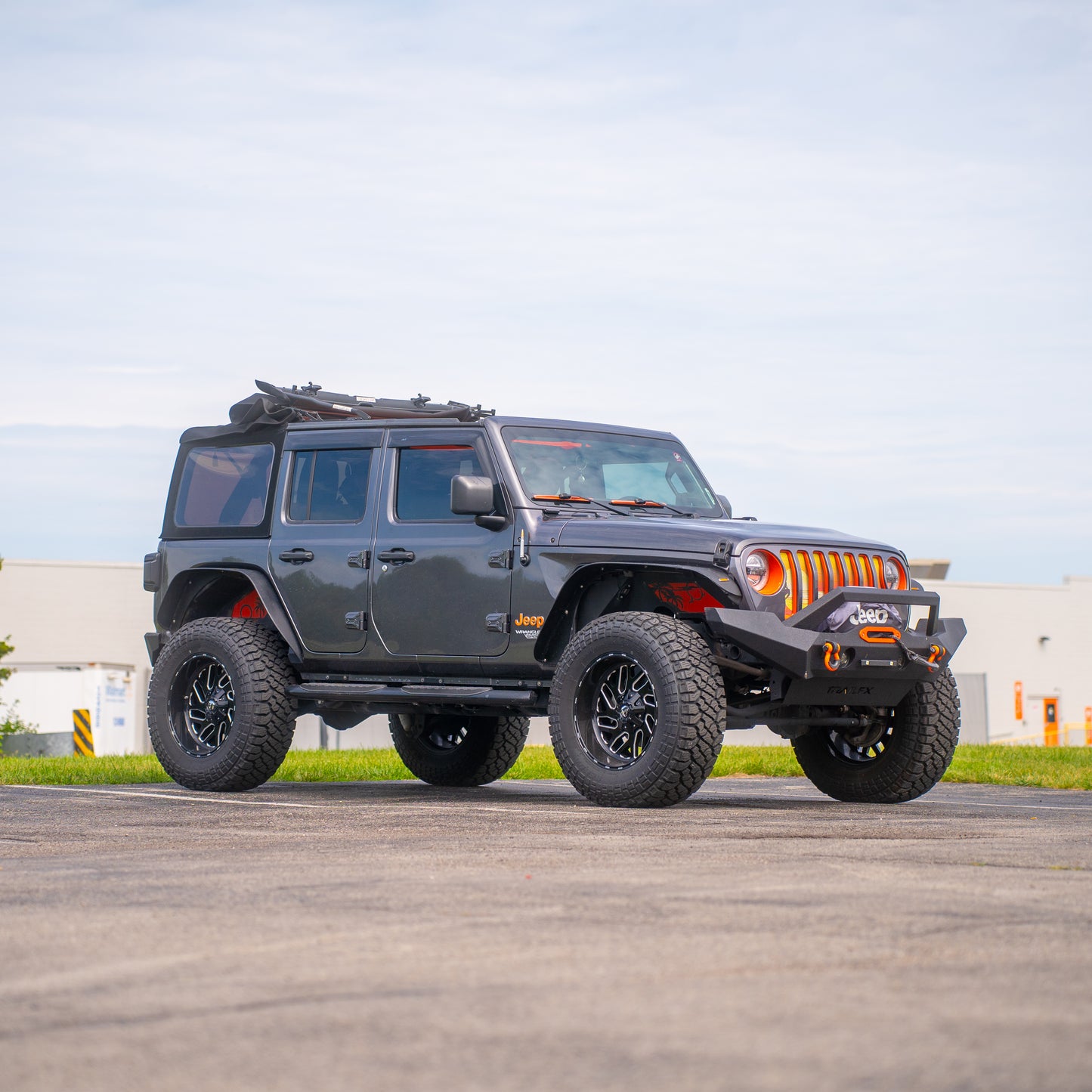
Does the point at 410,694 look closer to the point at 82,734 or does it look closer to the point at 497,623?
the point at 497,623

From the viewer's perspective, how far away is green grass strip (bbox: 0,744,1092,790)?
12.9 m

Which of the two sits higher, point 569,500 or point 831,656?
point 569,500

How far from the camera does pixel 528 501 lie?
10.1m

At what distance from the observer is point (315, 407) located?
1166cm

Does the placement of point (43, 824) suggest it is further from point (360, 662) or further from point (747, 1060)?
point (747, 1060)

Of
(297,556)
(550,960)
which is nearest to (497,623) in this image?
(297,556)

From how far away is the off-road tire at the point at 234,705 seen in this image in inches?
422

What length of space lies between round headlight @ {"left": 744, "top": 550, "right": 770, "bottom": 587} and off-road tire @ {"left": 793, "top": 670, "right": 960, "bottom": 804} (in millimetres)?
1229

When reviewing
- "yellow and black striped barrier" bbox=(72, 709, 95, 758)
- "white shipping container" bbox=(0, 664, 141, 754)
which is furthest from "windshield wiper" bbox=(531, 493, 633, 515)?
"white shipping container" bbox=(0, 664, 141, 754)

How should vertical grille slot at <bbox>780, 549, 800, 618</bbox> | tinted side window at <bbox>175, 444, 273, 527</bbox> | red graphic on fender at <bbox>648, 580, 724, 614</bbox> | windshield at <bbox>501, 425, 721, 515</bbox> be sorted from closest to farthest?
vertical grille slot at <bbox>780, 549, 800, 618</bbox> < red graphic on fender at <bbox>648, 580, 724, 614</bbox> < windshield at <bbox>501, 425, 721, 515</bbox> < tinted side window at <bbox>175, 444, 273, 527</bbox>

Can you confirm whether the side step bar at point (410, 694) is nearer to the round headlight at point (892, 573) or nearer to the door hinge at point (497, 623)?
the door hinge at point (497, 623)


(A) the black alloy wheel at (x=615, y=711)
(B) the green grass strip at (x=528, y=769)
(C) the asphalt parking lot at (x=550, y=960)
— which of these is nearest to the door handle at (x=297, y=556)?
(A) the black alloy wheel at (x=615, y=711)

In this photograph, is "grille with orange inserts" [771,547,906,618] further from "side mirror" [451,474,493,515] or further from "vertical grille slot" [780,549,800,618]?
"side mirror" [451,474,493,515]

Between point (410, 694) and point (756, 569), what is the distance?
239 cm
